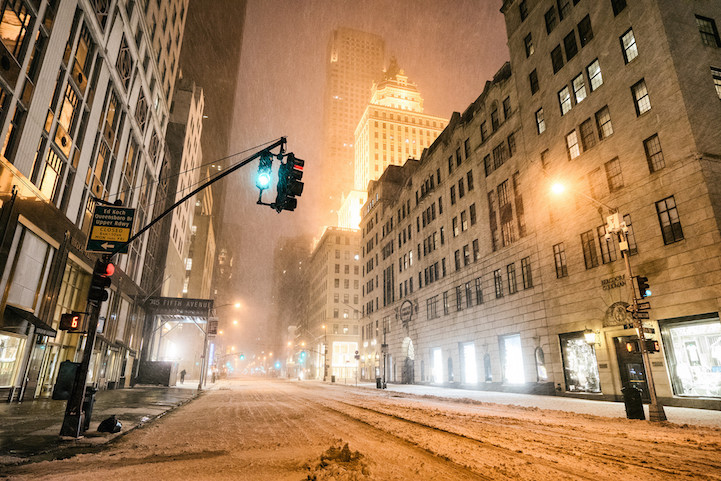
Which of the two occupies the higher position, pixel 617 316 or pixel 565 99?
pixel 565 99

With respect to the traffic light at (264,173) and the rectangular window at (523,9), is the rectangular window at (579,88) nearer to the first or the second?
the rectangular window at (523,9)

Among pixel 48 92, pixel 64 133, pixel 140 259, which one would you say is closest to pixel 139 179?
pixel 140 259

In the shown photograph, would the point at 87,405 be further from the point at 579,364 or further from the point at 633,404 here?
the point at 579,364

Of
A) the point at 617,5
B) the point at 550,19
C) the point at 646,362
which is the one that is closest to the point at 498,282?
the point at 646,362

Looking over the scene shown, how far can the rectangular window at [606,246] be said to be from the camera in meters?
22.6

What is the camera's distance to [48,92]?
1956 cm

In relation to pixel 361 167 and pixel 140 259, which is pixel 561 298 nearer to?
pixel 140 259

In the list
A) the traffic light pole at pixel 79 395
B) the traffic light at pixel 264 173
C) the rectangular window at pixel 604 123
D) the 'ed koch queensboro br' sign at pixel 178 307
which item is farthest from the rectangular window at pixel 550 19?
the 'ed koch queensboro br' sign at pixel 178 307

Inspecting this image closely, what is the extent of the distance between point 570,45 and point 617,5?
407cm

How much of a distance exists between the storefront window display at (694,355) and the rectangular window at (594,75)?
15313 mm

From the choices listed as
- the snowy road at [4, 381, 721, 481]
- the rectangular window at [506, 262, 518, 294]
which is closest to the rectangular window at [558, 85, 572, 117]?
the rectangular window at [506, 262, 518, 294]

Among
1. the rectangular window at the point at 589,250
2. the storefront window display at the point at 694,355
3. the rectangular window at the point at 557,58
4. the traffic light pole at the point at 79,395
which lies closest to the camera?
the traffic light pole at the point at 79,395

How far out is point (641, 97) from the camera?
21.8 m

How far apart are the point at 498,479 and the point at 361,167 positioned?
119m
